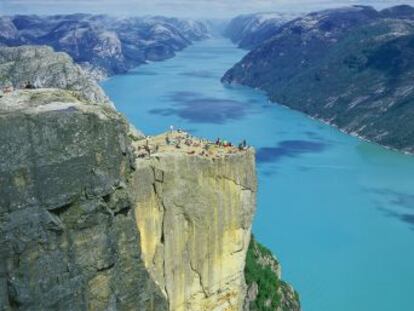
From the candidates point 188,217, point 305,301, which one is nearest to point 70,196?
point 188,217

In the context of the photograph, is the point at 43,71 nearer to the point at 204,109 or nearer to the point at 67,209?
the point at 204,109

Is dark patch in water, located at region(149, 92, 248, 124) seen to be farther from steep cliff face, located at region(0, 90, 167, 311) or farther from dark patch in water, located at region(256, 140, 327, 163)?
steep cliff face, located at region(0, 90, 167, 311)

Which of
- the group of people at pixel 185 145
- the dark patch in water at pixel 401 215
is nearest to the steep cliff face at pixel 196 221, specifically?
the group of people at pixel 185 145

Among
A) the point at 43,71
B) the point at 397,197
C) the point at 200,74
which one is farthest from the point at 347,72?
the point at 43,71

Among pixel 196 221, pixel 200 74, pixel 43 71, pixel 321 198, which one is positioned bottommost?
pixel 200 74

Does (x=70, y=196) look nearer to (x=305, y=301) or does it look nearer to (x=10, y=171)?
(x=10, y=171)

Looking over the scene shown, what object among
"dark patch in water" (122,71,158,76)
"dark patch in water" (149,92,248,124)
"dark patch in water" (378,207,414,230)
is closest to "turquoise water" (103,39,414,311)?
"dark patch in water" (378,207,414,230)

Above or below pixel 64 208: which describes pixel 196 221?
below
